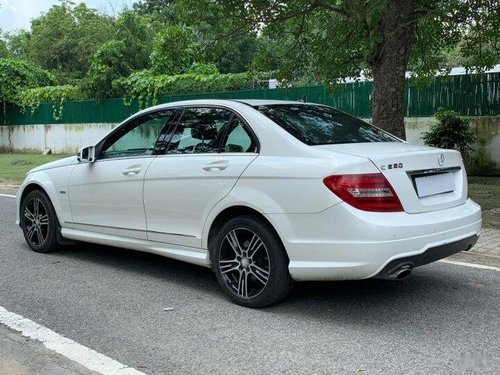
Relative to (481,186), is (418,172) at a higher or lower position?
higher

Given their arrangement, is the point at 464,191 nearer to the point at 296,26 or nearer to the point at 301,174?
Result: the point at 301,174

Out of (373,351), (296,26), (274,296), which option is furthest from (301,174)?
(296,26)

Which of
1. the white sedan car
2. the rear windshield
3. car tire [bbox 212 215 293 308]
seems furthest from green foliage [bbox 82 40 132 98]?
car tire [bbox 212 215 293 308]

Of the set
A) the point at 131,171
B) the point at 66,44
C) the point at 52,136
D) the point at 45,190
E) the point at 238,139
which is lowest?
the point at 45,190

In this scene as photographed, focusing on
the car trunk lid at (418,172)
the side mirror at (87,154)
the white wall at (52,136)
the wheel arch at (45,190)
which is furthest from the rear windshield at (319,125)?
the white wall at (52,136)

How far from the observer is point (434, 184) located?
448 centimetres

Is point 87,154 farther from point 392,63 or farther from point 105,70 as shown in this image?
point 105,70

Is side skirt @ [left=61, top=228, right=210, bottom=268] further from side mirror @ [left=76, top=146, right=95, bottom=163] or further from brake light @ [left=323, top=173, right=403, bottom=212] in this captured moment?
brake light @ [left=323, top=173, right=403, bottom=212]

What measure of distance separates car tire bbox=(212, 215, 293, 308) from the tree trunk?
16.3 ft

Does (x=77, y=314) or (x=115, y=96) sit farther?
(x=115, y=96)

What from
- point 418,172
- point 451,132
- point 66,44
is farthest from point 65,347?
point 66,44

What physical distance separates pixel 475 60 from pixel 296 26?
3.48m

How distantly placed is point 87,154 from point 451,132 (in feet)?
28.1

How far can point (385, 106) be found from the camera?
8.93 metres
